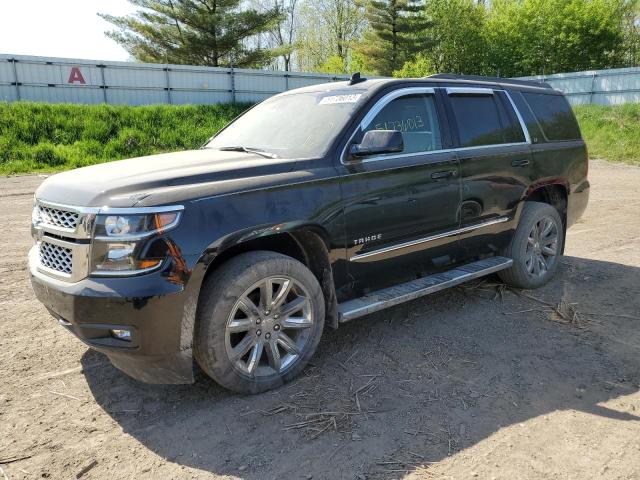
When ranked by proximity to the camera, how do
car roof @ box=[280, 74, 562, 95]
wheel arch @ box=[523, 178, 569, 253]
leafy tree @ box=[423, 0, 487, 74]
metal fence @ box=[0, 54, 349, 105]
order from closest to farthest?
1. car roof @ box=[280, 74, 562, 95]
2. wheel arch @ box=[523, 178, 569, 253]
3. metal fence @ box=[0, 54, 349, 105]
4. leafy tree @ box=[423, 0, 487, 74]

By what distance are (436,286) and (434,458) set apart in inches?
66.9

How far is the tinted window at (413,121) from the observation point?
4090 mm

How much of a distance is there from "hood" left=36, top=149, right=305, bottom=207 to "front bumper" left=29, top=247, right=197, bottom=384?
46 cm

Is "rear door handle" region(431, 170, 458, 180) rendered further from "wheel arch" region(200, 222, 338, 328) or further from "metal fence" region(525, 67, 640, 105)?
"metal fence" region(525, 67, 640, 105)

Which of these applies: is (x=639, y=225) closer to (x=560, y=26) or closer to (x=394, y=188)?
(x=394, y=188)

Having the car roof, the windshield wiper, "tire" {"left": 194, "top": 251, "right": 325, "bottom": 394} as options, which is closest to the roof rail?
the car roof

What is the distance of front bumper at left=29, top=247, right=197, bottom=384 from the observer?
2.81 metres

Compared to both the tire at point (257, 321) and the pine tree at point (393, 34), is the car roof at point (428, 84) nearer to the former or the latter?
the tire at point (257, 321)

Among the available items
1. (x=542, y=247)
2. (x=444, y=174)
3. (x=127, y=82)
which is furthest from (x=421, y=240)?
(x=127, y=82)

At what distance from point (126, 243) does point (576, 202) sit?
4.92m

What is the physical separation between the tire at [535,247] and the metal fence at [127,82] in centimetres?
1946

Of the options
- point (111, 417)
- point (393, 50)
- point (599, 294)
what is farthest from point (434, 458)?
point (393, 50)

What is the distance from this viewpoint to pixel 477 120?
4.75m

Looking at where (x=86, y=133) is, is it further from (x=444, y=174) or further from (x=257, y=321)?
(x=257, y=321)
